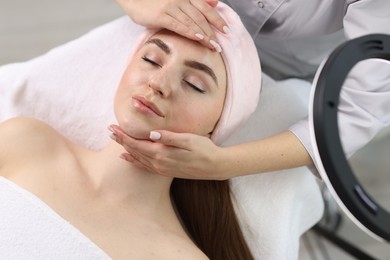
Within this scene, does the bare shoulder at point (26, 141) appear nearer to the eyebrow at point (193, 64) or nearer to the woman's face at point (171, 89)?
the woman's face at point (171, 89)

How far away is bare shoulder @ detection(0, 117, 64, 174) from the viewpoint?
Result: 1.25m

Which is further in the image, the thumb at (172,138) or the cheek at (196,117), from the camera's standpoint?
the cheek at (196,117)

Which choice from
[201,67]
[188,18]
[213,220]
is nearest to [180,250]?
[213,220]

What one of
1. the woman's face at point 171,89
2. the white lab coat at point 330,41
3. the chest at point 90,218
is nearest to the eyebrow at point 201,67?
the woman's face at point 171,89

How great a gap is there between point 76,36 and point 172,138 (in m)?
1.40

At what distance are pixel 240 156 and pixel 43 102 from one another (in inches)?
→ 23.6

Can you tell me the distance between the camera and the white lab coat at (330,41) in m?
1.19

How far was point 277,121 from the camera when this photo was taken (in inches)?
59.6

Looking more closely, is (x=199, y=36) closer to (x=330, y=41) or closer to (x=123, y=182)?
(x=123, y=182)

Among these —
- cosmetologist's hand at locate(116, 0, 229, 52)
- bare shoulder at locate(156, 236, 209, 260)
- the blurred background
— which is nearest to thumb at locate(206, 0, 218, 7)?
cosmetologist's hand at locate(116, 0, 229, 52)

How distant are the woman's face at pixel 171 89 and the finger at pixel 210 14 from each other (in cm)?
6

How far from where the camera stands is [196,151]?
111 cm

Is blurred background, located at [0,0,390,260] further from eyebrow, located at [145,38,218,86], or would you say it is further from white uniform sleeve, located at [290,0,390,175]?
eyebrow, located at [145,38,218,86]

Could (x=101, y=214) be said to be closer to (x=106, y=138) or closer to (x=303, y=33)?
(x=106, y=138)
